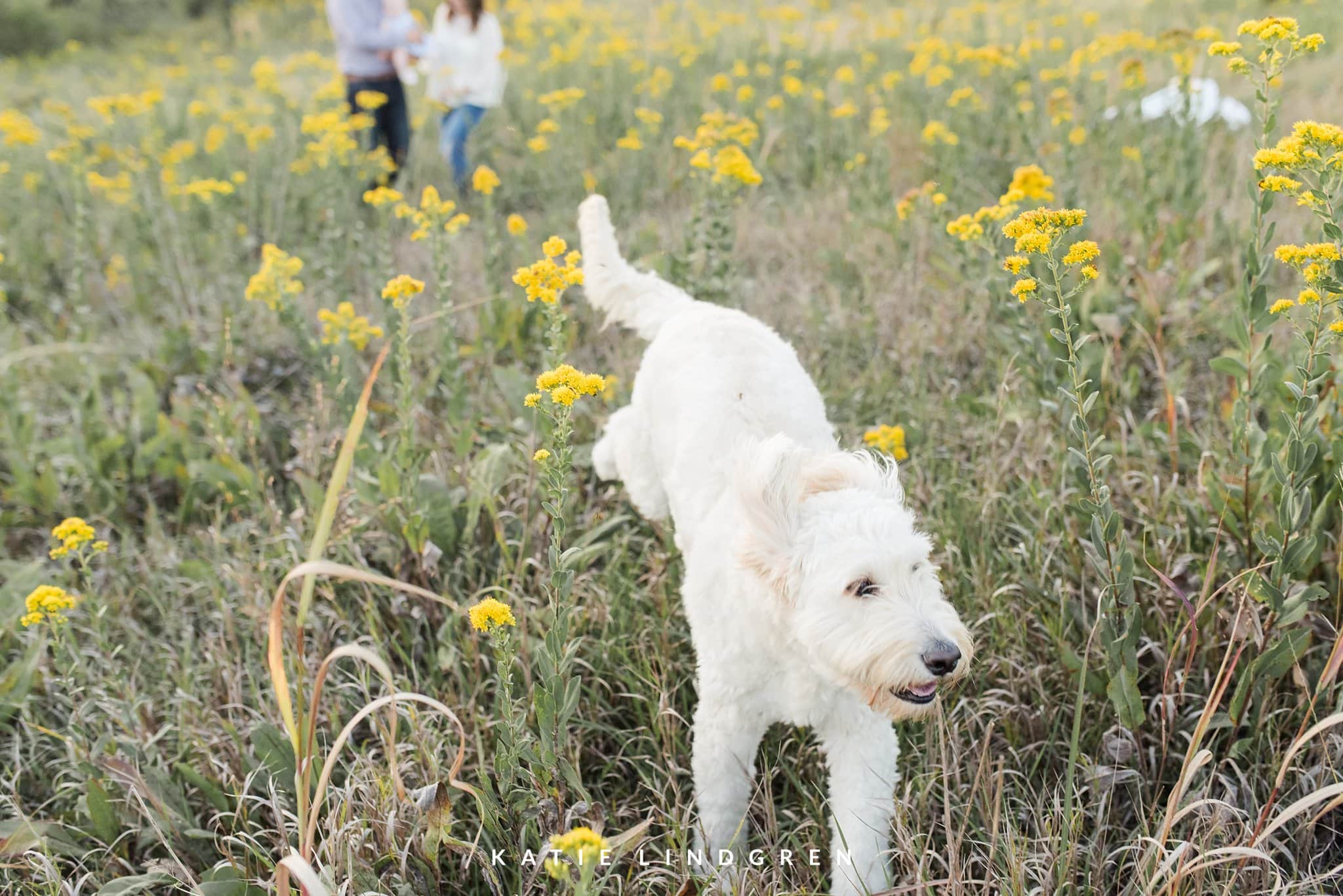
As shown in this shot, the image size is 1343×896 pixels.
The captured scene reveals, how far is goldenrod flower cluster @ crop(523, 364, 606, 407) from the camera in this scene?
195 cm

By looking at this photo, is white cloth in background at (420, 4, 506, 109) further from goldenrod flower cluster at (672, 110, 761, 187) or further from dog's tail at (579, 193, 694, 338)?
dog's tail at (579, 193, 694, 338)

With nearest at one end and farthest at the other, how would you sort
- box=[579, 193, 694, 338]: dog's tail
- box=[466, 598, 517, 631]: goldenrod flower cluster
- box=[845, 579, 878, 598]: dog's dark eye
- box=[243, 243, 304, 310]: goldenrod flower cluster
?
box=[466, 598, 517, 631]: goldenrod flower cluster
box=[845, 579, 878, 598]: dog's dark eye
box=[579, 193, 694, 338]: dog's tail
box=[243, 243, 304, 310]: goldenrod flower cluster

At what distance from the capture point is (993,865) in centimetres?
213

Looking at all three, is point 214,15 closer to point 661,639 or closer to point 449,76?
point 449,76

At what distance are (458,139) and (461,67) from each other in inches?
20.6

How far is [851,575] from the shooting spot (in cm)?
195

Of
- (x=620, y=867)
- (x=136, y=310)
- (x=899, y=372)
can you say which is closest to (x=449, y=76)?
(x=136, y=310)

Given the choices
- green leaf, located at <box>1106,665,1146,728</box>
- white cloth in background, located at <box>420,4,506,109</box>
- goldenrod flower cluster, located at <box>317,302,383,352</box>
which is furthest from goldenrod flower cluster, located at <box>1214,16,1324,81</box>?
white cloth in background, located at <box>420,4,506,109</box>

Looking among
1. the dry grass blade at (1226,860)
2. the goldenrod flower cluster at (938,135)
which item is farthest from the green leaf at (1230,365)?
the goldenrod flower cluster at (938,135)

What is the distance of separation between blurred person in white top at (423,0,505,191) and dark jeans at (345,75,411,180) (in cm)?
26

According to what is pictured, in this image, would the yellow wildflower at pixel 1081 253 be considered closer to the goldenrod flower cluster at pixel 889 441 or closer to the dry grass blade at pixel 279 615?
the goldenrod flower cluster at pixel 889 441

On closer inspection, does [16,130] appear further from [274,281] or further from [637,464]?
[637,464]

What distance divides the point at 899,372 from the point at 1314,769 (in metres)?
2.37

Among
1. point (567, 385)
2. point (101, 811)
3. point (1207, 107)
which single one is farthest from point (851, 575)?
point (1207, 107)
